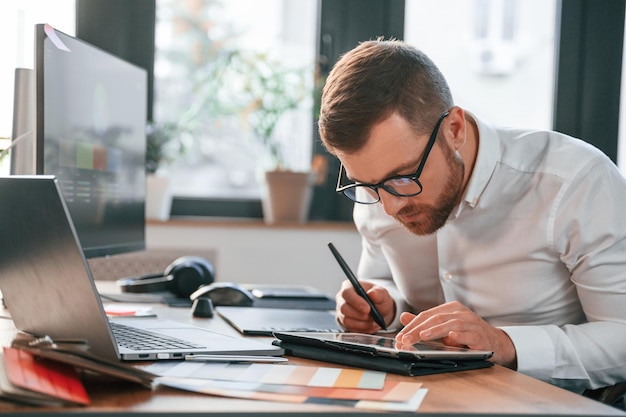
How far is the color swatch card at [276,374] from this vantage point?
92cm

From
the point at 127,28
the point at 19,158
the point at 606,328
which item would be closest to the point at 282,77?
the point at 127,28

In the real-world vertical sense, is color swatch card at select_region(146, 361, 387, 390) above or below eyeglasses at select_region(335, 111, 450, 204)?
below

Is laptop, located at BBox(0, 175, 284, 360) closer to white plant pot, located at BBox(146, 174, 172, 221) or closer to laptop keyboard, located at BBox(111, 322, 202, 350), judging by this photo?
laptop keyboard, located at BBox(111, 322, 202, 350)

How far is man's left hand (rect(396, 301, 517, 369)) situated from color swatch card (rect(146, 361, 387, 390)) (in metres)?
0.16

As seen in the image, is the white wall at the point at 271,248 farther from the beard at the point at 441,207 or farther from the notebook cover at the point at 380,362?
the notebook cover at the point at 380,362

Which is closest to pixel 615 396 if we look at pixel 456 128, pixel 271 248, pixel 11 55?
pixel 456 128

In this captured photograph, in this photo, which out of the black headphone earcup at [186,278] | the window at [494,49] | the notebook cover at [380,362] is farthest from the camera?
the window at [494,49]

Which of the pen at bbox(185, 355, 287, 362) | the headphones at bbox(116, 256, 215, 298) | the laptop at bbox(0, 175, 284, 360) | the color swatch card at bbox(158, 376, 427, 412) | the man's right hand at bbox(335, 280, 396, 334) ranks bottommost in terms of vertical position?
the headphones at bbox(116, 256, 215, 298)

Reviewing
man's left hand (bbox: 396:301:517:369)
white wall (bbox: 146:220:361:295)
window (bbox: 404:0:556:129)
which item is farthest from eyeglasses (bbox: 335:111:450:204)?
window (bbox: 404:0:556:129)

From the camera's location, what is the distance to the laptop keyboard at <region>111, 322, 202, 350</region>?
43.0 inches

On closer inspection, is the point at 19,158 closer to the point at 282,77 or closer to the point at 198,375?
the point at 198,375

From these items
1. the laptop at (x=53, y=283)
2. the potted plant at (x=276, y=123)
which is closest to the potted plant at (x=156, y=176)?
the potted plant at (x=276, y=123)

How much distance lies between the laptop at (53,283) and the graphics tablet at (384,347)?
0.05 metres

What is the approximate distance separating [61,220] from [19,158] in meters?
0.92
